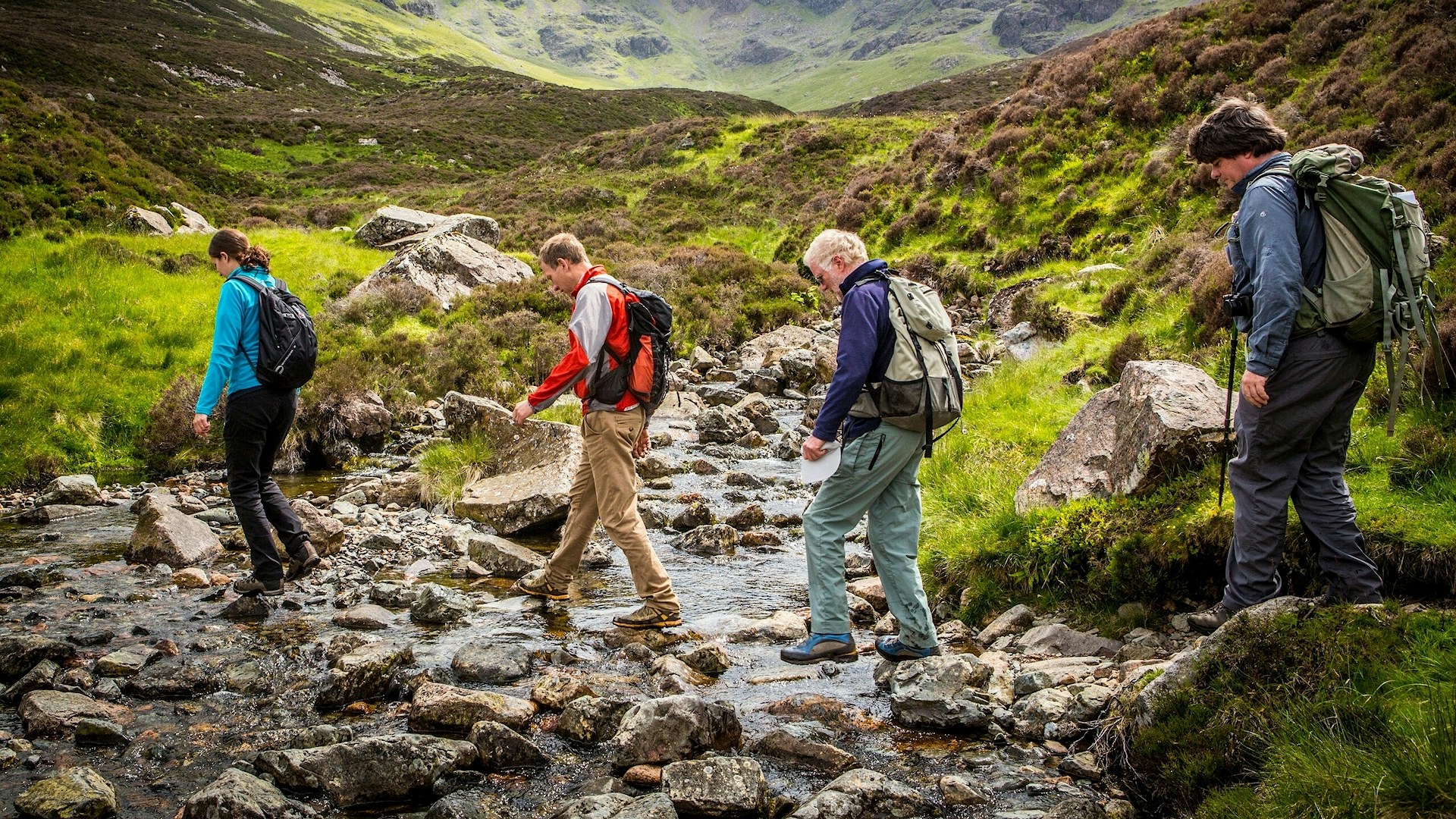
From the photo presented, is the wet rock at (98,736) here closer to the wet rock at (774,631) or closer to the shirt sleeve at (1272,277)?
the wet rock at (774,631)

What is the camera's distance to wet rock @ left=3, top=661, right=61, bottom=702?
17.2 feet

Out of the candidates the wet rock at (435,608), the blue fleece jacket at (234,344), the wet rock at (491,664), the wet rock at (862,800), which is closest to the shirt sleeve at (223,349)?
the blue fleece jacket at (234,344)

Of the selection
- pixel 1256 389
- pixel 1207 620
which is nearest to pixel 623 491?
pixel 1207 620

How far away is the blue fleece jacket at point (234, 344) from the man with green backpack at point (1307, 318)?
7.46m

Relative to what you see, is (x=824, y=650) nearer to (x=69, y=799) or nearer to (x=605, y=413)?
(x=605, y=413)

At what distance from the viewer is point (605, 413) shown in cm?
673

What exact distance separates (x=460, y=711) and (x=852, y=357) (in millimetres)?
3232

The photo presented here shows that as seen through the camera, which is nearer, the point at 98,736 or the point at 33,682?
the point at 98,736

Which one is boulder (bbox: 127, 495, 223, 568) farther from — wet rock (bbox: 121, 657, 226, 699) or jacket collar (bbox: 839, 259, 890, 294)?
jacket collar (bbox: 839, 259, 890, 294)

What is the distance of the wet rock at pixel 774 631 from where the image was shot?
6596 millimetres

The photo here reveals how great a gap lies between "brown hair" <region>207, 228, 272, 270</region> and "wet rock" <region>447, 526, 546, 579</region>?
341cm

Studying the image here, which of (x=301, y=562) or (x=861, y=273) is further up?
(x=861, y=273)

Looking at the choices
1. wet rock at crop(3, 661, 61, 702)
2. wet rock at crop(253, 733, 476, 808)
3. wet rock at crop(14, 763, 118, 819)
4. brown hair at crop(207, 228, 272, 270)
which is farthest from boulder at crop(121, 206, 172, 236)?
wet rock at crop(253, 733, 476, 808)

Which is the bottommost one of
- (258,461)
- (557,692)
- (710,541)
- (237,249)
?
(710,541)
